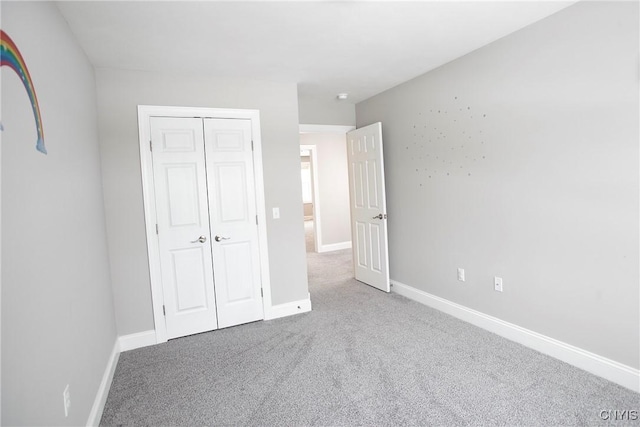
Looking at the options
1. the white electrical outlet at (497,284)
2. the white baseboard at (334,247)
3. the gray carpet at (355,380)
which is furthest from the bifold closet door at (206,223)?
the white baseboard at (334,247)

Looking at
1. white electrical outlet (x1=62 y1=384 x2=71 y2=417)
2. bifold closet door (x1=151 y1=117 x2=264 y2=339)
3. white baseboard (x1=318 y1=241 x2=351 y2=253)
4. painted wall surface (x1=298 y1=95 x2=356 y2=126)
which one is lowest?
white baseboard (x1=318 y1=241 x2=351 y2=253)

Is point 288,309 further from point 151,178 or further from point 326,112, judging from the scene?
point 326,112

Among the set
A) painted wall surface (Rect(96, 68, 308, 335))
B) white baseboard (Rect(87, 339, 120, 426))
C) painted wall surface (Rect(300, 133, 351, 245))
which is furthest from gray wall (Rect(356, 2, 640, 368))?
painted wall surface (Rect(300, 133, 351, 245))

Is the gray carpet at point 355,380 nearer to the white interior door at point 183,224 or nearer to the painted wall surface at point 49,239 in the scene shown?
the white interior door at point 183,224

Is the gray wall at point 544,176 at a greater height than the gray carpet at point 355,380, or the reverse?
the gray wall at point 544,176

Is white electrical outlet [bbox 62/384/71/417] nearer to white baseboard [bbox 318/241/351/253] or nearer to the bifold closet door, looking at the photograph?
the bifold closet door

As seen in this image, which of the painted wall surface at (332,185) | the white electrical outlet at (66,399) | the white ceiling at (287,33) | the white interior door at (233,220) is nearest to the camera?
the white electrical outlet at (66,399)

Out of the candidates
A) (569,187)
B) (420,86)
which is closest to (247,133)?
(420,86)

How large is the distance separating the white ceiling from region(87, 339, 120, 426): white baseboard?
2.30 m

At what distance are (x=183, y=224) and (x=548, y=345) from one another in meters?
Answer: 3.17

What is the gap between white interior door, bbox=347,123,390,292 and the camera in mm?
4121

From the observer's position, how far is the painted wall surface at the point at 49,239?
1201 mm

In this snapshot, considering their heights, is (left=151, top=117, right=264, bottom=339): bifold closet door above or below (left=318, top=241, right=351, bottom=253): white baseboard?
above

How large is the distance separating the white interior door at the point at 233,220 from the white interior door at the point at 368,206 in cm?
152
